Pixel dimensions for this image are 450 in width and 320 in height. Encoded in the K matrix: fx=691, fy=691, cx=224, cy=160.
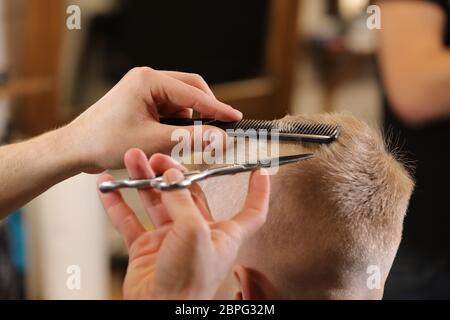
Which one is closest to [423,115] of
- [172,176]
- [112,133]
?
[112,133]

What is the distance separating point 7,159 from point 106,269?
3.43 ft

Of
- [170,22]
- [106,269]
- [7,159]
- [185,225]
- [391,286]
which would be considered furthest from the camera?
[170,22]

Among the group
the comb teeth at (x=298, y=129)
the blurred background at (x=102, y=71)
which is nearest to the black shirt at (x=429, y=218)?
the blurred background at (x=102, y=71)

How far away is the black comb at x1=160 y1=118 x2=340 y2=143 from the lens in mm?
863

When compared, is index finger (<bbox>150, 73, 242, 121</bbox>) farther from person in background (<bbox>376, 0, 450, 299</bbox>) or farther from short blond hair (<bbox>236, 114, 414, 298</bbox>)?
person in background (<bbox>376, 0, 450, 299</bbox>)

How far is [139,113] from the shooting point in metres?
0.94

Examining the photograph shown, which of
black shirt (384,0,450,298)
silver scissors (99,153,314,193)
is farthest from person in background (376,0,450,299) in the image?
silver scissors (99,153,314,193)

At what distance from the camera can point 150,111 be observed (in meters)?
0.94

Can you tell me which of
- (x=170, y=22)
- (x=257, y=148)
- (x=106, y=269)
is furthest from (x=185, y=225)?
(x=170, y=22)

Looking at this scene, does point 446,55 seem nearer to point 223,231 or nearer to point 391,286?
point 391,286

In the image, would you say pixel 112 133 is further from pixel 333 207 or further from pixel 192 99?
pixel 333 207

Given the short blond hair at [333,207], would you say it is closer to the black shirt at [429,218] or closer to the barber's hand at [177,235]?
the barber's hand at [177,235]

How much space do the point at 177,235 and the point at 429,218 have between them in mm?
864
